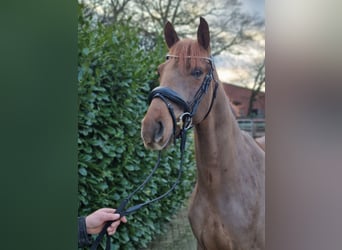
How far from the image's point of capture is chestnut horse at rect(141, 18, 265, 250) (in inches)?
65.3

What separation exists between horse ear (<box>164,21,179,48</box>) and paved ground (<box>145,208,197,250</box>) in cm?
74

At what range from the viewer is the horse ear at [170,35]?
1656 mm

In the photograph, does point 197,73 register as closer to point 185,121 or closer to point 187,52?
point 187,52

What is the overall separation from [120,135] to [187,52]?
1.52ft

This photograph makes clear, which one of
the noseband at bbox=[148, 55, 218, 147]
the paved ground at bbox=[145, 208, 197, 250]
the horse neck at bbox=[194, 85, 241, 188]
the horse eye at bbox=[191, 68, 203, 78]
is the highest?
the horse eye at bbox=[191, 68, 203, 78]

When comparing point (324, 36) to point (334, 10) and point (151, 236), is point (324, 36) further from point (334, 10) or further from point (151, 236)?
point (151, 236)

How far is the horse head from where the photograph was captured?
5.17 feet

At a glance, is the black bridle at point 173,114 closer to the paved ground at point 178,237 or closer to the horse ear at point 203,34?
the horse ear at point 203,34

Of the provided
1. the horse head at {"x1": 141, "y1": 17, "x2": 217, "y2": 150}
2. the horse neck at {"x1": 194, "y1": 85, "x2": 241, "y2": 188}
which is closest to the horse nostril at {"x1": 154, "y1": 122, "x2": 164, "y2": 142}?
the horse head at {"x1": 141, "y1": 17, "x2": 217, "y2": 150}

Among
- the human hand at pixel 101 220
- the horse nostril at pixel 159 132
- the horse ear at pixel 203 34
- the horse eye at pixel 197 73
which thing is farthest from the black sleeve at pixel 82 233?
the horse ear at pixel 203 34

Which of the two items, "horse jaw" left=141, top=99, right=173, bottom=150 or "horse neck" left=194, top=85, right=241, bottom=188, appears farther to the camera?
"horse neck" left=194, top=85, right=241, bottom=188

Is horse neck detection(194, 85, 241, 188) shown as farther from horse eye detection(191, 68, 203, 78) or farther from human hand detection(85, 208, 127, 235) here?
human hand detection(85, 208, 127, 235)

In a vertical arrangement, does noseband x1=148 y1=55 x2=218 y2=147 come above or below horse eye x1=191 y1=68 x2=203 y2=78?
below

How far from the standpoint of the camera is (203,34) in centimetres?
165
